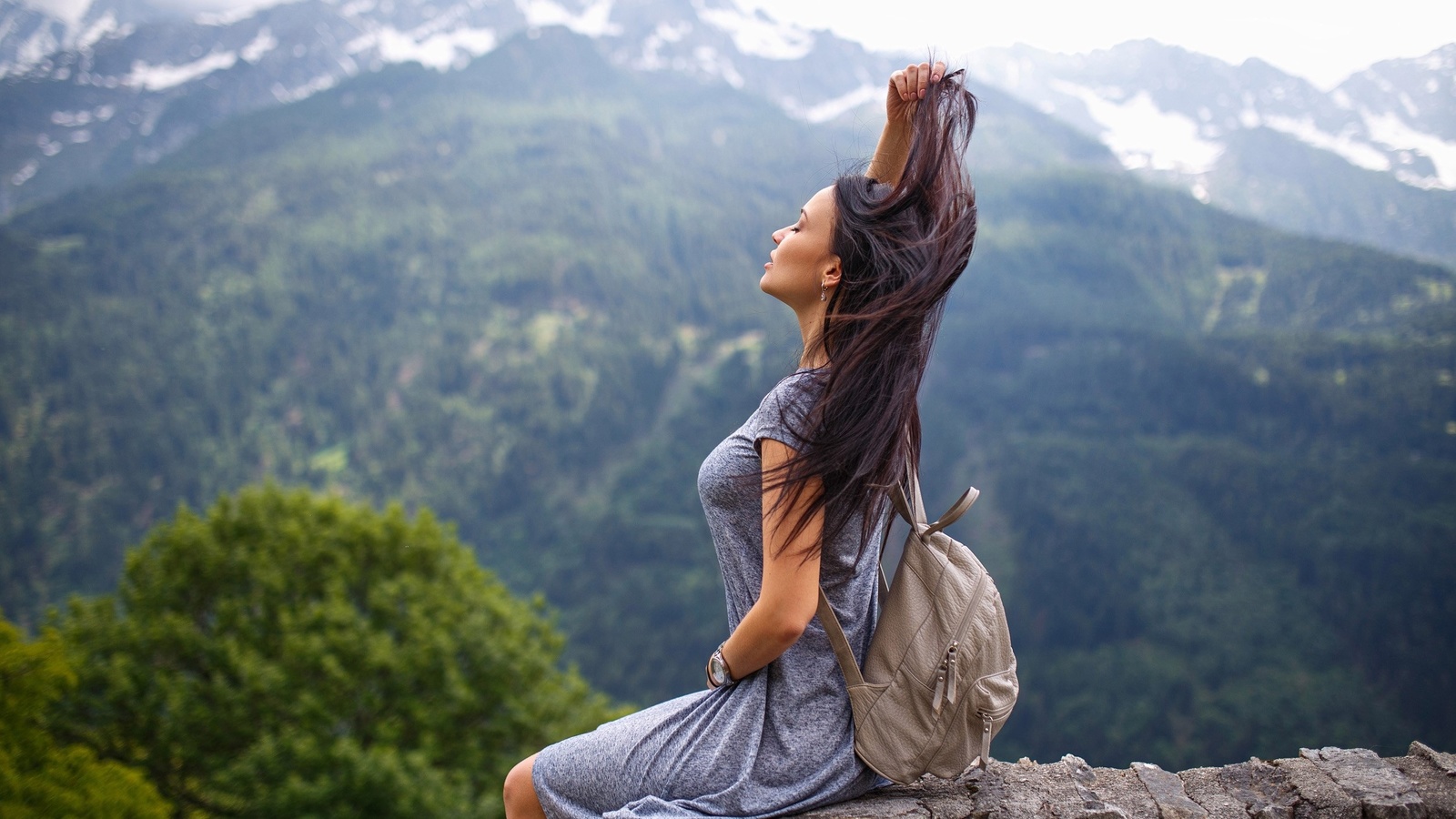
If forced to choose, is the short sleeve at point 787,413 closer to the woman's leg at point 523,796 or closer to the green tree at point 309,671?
the woman's leg at point 523,796

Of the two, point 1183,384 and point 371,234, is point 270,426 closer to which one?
point 371,234

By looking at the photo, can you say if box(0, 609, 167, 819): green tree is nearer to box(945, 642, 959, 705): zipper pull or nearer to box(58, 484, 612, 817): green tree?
box(58, 484, 612, 817): green tree

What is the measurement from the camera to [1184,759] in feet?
250

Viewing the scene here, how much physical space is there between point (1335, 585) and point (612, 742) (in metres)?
108

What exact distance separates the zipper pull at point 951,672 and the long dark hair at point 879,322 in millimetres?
374

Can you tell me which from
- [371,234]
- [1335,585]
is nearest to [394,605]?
[1335,585]

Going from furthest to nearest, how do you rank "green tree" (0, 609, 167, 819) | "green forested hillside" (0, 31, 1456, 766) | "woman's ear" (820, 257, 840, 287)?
"green forested hillside" (0, 31, 1456, 766) < "green tree" (0, 609, 167, 819) < "woman's ear" (820, 257, 840, 287)

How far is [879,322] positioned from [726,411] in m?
129

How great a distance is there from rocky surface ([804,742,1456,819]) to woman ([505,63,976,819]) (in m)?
0.56

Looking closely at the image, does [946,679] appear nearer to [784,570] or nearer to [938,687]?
[938,687]

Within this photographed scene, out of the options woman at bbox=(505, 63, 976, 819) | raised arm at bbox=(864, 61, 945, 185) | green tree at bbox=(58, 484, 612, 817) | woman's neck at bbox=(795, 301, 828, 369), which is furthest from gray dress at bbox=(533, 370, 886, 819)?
green tree at bbox=(58, 484, 612, 817)

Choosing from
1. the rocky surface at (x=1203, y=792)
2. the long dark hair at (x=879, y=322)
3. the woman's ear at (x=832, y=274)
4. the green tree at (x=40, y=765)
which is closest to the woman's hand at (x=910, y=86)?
the long dark hair at (x=879, y=322)

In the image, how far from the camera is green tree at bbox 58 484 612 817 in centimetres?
1256

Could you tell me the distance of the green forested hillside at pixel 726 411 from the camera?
8944cm
